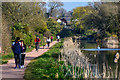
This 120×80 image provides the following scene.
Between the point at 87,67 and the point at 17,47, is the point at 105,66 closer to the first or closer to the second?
the point at 87,67

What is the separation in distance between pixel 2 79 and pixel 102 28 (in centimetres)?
4221

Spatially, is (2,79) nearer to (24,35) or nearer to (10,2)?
(24,35)

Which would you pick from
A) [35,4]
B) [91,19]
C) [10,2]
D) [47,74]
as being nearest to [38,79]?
[47,74]

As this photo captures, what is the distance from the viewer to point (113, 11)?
43.3 m

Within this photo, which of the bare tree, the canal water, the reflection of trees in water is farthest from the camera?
the bare tree

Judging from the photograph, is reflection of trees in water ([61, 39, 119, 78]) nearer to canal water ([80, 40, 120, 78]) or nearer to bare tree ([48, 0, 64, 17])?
canal water ([80, 40, 120, 78])

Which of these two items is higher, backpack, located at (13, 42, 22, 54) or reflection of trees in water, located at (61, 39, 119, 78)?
backpack, located at (13, 42, 22, 54)

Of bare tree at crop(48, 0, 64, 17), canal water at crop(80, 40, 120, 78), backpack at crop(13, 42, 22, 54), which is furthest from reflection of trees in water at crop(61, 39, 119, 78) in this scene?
bare tree at crop(48, 0, 64, 17)

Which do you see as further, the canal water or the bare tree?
the bare tree

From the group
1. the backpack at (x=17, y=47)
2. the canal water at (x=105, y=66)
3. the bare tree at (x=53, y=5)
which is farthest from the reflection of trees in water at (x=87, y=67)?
the bare tree at (x=53, y=5)

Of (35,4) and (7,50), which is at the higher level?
(35,4)

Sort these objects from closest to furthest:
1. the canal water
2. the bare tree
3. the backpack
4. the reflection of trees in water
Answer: the canal water → the reflection of trees in water → the backpack → the bare tree

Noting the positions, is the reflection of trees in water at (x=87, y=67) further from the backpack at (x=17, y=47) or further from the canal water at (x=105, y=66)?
the backpack at (x=17, y=47)

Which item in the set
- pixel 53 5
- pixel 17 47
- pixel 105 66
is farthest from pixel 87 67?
pixel 53 5
